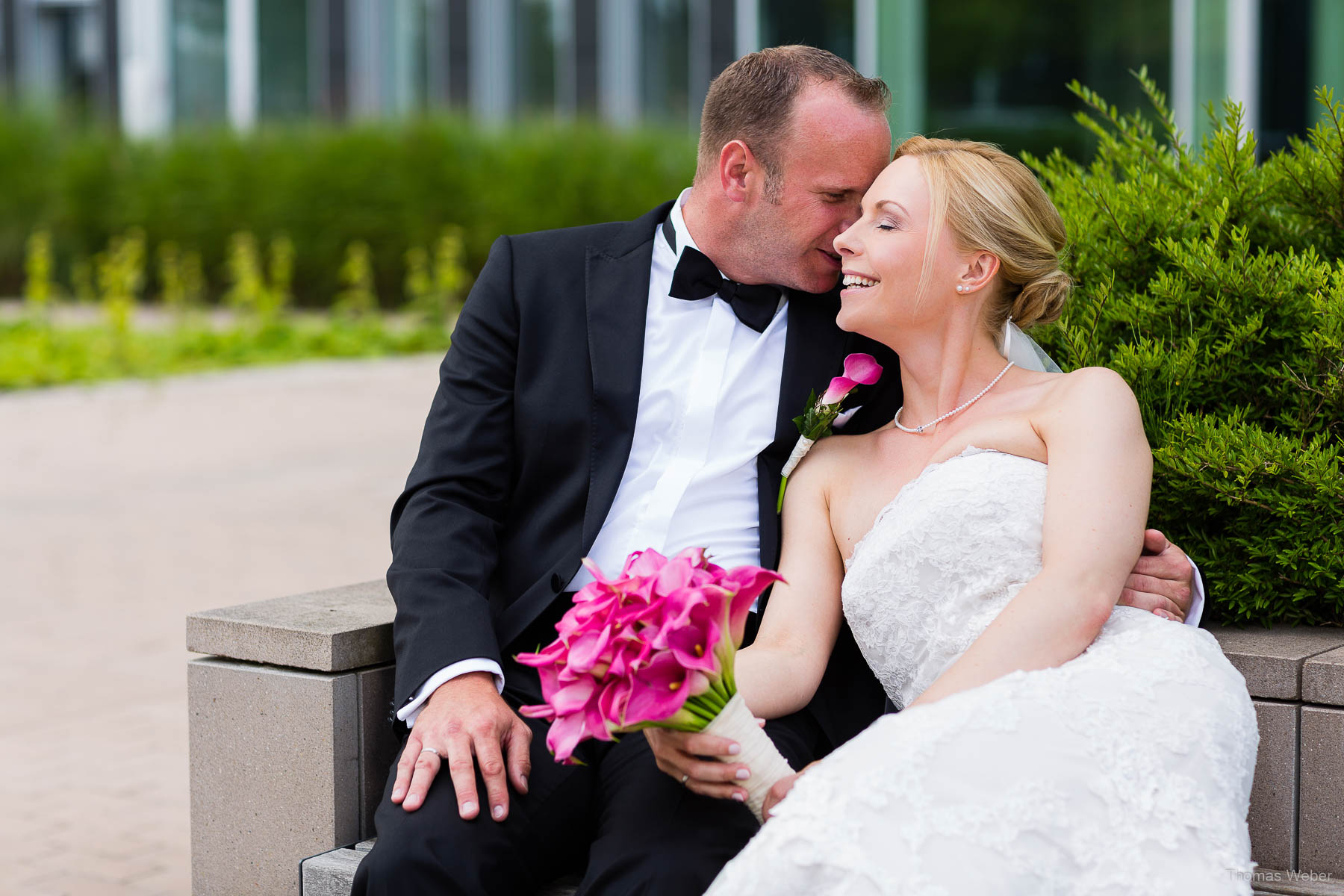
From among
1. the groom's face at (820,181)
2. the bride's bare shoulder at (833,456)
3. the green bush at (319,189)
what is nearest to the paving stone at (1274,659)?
the bride's bare shoulder at (833,456)

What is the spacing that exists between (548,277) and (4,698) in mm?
3521

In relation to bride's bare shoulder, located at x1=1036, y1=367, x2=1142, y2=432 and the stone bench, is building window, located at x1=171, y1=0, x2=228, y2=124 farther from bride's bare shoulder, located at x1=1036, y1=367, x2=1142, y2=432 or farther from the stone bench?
bride's bare shoulder, located at x1=1036, y1=367, x2=1142, y2=432

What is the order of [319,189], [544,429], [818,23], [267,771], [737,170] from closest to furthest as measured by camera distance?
[267,771] → [544,429] → [737,170] → [818,23] → [319,189]

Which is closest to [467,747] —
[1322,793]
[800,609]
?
[800,609]

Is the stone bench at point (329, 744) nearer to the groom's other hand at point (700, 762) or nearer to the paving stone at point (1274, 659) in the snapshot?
the paving stone at point (1274, 659)

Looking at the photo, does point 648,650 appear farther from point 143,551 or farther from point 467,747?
point 143,551

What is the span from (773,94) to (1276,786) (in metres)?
1.62

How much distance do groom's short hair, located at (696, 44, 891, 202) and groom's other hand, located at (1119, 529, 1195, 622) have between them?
103 centimetres

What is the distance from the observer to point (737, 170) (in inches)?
121

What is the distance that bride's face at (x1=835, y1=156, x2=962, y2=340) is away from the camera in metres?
2.71

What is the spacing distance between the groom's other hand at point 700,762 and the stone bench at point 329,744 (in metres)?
0.37

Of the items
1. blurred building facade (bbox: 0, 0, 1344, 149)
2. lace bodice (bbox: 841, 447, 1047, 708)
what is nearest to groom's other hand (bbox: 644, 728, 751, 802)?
lace bodice (bbox: 841, 447, 1047, 708)

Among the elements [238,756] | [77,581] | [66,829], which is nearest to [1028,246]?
[238,756]

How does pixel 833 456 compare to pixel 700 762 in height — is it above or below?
above
